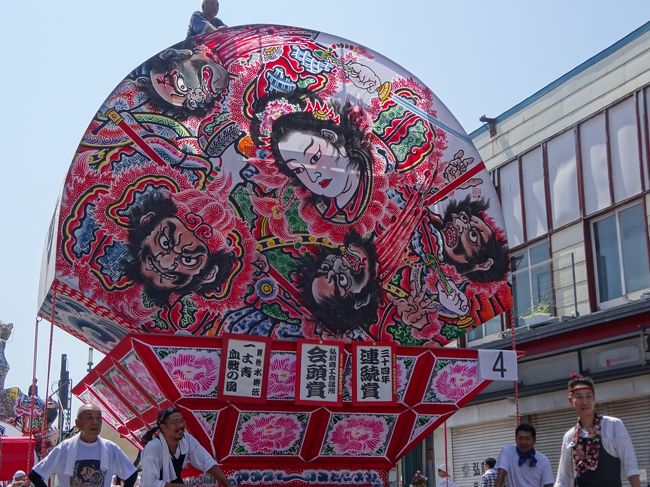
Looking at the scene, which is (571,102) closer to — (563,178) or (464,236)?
(563,178)

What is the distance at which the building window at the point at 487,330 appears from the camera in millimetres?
20030

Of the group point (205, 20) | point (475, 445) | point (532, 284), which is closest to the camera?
point (205, 20)

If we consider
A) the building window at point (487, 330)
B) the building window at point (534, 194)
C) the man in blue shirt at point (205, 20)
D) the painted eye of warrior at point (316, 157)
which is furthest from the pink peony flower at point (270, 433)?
the building window at point (487, 330)

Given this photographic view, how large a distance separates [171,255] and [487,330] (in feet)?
40.6

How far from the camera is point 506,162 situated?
1994 cm

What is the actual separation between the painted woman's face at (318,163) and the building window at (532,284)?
858cm

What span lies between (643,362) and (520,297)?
4.81 meters

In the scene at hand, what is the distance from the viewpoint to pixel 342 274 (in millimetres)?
9961

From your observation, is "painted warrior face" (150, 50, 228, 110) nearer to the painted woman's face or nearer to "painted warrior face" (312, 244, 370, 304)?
the painted woman's face

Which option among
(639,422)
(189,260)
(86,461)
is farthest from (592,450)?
(639,422)

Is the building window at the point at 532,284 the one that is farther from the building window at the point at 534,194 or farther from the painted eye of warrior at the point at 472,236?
the painted eye of warrior at the point at 472,236

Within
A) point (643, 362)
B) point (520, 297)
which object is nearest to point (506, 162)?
point (520, 297)

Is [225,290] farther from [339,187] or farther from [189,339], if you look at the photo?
[339,187]

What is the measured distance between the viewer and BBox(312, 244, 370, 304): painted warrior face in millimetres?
9812
